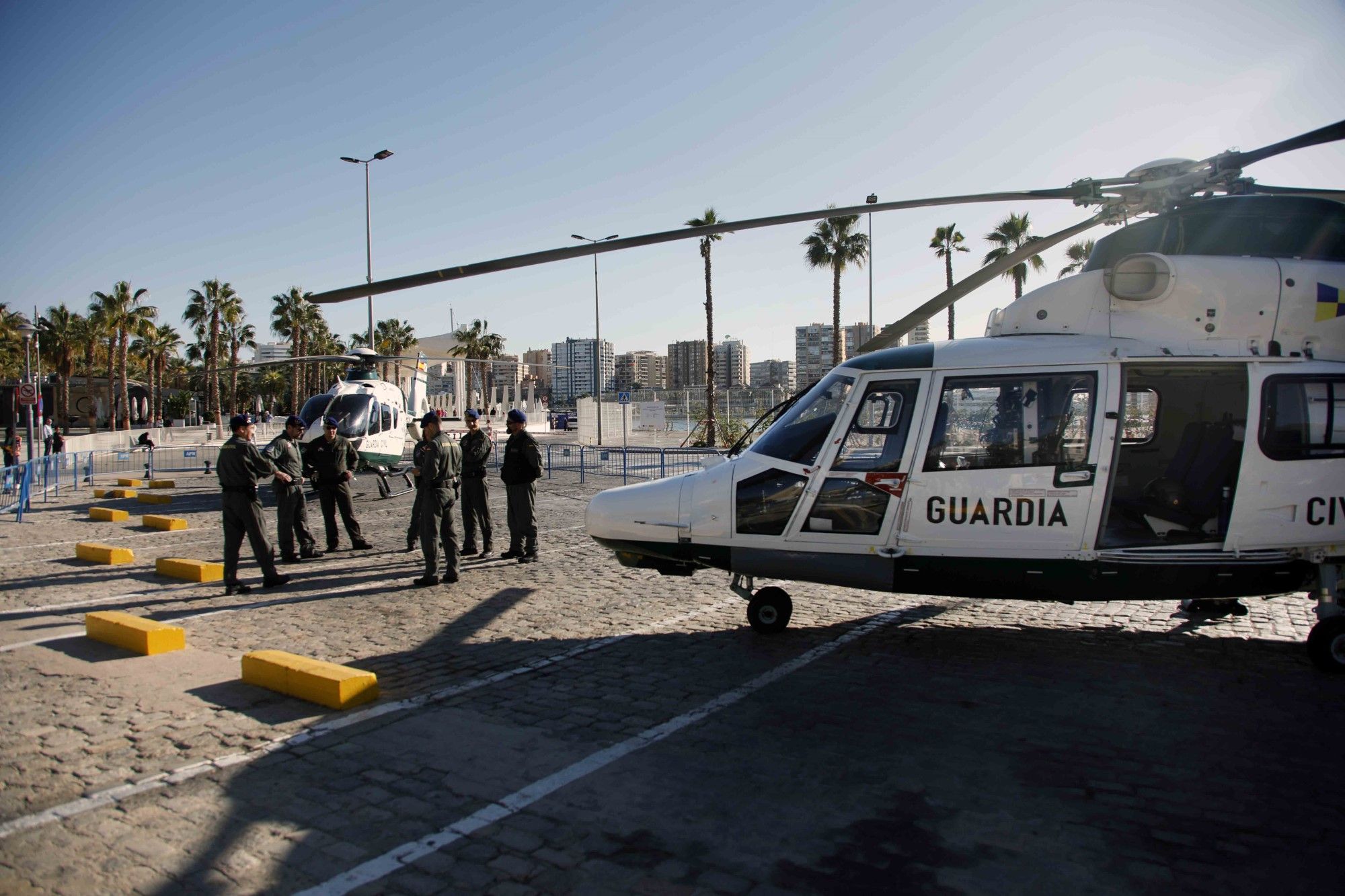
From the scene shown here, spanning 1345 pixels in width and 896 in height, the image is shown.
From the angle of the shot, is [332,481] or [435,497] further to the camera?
[332,481]

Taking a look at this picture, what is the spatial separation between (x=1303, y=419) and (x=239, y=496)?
9.73 meters

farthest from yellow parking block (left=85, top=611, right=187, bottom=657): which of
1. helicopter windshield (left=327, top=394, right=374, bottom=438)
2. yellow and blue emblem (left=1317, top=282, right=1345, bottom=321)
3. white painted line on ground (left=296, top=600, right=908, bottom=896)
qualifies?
helicopter windshield (left=327, top=394, right=374, bottom=438)

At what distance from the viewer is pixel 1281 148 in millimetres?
5945

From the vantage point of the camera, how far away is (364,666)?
6.18 m

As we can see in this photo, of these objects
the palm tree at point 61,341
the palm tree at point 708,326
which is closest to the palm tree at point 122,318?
the palm tree at point 61,341

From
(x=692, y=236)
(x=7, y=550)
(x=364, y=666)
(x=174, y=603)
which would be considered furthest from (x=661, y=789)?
(x=7, y=550)

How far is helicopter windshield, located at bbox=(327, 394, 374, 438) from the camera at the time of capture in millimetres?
18953

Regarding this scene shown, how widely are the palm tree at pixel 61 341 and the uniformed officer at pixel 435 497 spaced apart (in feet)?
206

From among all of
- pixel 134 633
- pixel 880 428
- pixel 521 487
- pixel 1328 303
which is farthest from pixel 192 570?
pixel 1328 303

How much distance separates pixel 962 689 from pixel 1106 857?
2.14 metres

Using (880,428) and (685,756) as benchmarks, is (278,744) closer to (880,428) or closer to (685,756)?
(685,756)

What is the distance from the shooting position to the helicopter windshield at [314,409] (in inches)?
750

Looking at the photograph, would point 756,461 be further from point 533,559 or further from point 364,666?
point 533,559

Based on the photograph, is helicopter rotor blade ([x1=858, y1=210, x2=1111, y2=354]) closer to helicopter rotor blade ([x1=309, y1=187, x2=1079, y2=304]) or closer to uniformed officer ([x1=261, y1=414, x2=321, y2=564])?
helicopter rotor blade ([x1=309, y1=187, x2=1079, y2=304])
